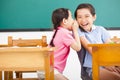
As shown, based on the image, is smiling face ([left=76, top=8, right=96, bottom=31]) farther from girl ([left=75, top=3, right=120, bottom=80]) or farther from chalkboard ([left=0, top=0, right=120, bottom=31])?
chalkboard ([left=0, top=0, right=120, bottom=31])

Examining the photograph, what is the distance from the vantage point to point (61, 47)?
2.39 m

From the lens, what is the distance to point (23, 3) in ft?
14.1

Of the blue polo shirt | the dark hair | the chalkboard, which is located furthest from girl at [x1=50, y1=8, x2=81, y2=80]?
the chalkboard

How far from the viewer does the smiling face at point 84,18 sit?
8.11 ft

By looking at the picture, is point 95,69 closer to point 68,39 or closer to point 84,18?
point 68,39

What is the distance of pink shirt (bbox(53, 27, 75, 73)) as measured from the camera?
2.35 meters

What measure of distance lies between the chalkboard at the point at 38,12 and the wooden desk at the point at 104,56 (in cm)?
250

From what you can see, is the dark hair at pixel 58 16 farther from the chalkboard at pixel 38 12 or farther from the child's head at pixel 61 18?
the chalkboard at pixel 38 12

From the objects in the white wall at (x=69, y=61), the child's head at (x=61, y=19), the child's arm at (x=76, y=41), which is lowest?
the white wall at (x=69, y=61)

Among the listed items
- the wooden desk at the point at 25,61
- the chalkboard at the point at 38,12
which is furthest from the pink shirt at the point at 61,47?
the chalkboard at the point at 38,12

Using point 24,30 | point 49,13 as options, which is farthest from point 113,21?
point 24,30

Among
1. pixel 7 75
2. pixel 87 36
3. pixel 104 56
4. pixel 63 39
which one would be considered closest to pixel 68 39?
pixel 63 39

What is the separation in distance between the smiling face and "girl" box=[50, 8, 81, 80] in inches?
2.9

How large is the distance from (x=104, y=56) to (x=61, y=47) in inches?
25.5
